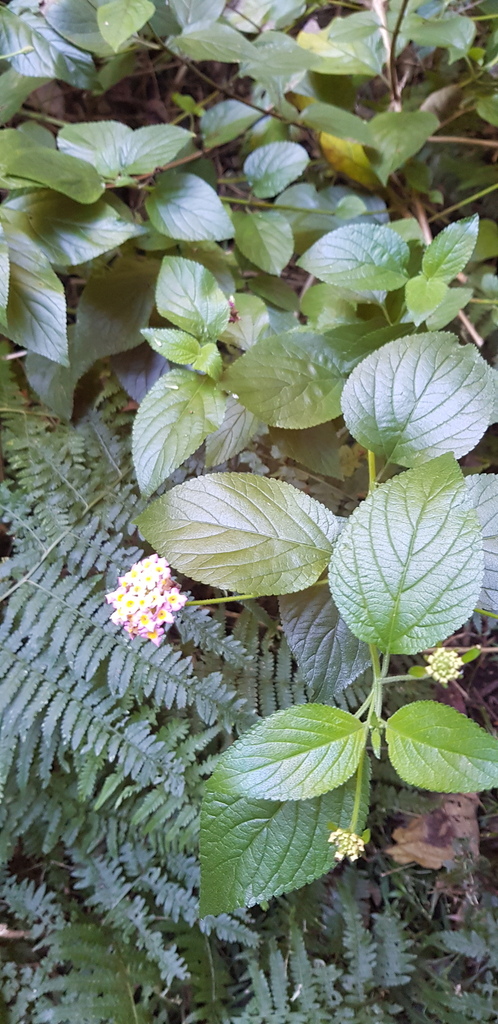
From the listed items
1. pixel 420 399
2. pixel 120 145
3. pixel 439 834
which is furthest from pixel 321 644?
pixel 120 145

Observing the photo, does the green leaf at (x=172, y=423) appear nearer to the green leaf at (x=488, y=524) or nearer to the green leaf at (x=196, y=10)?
the green leaf at (x=488, y=524)

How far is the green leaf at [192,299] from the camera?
110 centimetres

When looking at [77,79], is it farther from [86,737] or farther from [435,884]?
[435,884]

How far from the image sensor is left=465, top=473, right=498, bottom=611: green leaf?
898 millimetres

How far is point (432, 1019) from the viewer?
1.37 meters

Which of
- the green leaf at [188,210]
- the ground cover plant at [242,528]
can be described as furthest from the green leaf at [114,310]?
the green leaf at [188,210]

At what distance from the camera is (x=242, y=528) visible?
2.99 ft

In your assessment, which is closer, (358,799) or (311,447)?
(358,799)

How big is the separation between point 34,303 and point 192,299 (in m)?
0.34

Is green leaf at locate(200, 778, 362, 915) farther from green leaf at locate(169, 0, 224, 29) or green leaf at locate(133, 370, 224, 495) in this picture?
green leaf at locate(169, 0, 224, 29)

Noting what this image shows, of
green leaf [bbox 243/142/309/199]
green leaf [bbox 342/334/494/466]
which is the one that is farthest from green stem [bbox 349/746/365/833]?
green leaf [bbox 243/142/309/199]

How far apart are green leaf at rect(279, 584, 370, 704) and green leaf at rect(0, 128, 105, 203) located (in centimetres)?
90

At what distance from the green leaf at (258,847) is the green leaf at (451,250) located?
93 centimetres

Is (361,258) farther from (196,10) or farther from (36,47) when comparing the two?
(36,47)
